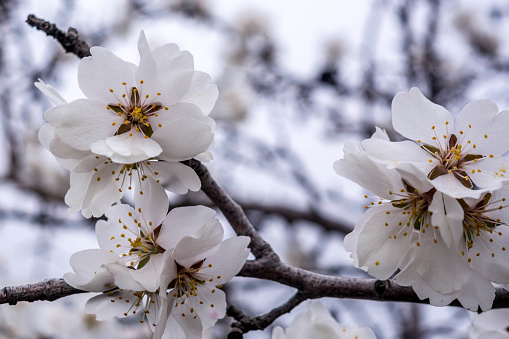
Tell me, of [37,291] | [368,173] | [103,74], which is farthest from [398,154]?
[37,291]

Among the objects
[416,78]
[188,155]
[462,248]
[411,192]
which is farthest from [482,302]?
[416,78]

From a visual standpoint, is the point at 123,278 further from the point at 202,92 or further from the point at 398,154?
the point at 398,154

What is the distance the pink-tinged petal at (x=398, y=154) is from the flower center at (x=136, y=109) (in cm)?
36

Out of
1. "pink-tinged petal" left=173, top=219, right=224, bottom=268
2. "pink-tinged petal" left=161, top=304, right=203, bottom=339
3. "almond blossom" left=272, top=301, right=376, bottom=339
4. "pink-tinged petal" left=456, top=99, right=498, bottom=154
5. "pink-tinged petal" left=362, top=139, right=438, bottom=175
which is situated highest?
"pink-tinged petal" left=456, top=99, right=498, bottom=154

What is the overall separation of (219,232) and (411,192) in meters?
0.34

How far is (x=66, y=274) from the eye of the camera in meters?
0.92

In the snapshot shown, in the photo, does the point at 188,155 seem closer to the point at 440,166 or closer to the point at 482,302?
the point at 440,166

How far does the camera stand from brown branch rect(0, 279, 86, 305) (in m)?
0.92

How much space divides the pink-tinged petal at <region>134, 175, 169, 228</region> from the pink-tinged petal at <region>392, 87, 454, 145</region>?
432 mm

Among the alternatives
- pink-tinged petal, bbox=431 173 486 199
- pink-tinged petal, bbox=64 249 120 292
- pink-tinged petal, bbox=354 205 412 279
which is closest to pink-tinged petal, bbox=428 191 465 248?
pink-tinged petal, bbox=431 173 486 199

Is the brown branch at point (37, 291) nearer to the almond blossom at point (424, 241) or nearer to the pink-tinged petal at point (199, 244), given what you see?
the pink-tinged petal at point (199, 244)

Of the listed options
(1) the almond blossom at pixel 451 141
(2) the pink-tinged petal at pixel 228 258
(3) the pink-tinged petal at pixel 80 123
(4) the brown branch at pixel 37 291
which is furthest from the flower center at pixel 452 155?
(4) the brown branch at pixel 37 291

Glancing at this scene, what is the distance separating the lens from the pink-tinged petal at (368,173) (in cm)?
85

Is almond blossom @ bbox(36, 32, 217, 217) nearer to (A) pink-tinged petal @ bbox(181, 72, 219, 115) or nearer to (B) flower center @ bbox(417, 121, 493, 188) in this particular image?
(A) pink-tinged petal @ bbox(181, 72, 219, 115)
